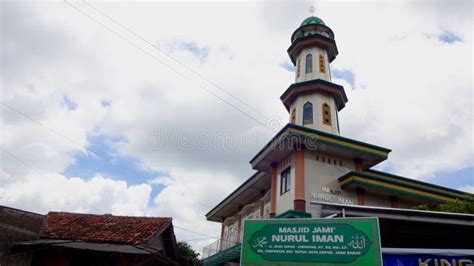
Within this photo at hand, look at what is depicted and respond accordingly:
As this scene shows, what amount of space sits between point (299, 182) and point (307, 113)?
19.1ft

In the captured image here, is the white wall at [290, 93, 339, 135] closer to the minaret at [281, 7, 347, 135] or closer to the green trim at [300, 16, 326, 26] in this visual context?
the minaret at [281, 7, 347, 135]

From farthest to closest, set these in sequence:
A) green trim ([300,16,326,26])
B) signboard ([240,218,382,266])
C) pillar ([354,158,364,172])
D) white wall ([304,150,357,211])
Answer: green trim ([300,16,326,26])
pillar ([354,158,364,172])
white wall ([304,150,357,211])
signboard ([240,218,382,266])

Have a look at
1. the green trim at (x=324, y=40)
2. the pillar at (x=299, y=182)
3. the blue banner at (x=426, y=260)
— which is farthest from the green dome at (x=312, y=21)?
the blue banner at (x=426, y=260)

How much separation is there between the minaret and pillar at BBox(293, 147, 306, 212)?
10.7 ft

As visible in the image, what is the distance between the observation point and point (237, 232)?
25297 millimetres

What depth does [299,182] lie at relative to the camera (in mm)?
15828

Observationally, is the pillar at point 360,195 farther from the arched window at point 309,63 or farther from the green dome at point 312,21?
the green dome at point 312,21

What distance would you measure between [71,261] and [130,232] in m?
2.20

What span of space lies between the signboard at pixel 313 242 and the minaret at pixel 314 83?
1296 centimetres

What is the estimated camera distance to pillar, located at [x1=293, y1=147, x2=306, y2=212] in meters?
15.3

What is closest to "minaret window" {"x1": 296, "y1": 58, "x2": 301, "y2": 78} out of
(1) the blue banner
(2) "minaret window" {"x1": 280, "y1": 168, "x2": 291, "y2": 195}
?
(2) "minaret window" {"x1": 280, "y1": 168, "x2": 291, "y2": 195}

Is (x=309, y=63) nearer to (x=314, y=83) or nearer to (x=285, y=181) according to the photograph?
(x=314, y=83)

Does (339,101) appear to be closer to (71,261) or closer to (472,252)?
(472,252)

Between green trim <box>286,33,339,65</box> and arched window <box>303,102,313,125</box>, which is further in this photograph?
green trim <box>286,33,339,65</box>
